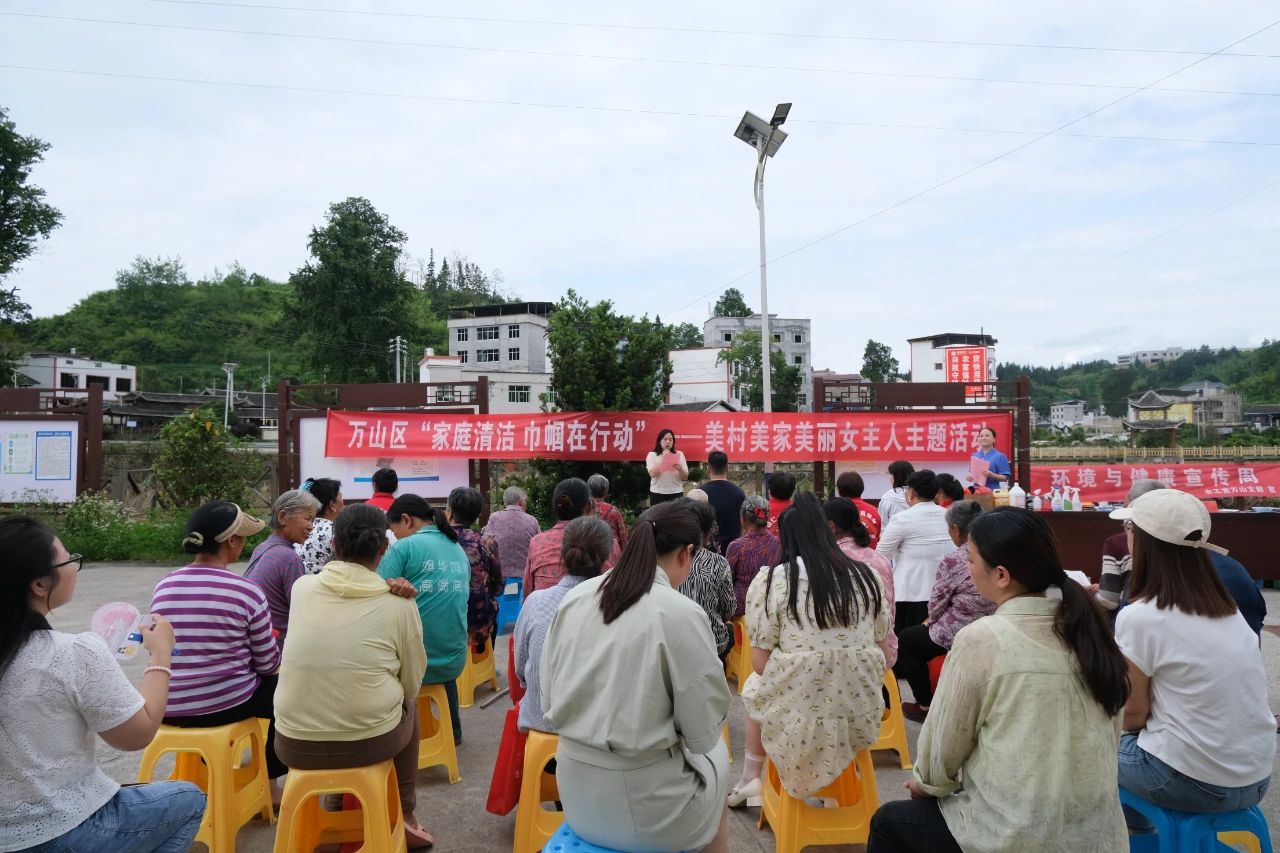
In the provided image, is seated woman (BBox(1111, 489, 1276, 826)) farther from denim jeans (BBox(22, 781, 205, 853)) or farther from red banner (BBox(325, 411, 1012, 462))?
red banner (BBox(325, 411, 1012, 462))

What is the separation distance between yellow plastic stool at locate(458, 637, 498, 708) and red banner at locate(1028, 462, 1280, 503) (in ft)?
25.7

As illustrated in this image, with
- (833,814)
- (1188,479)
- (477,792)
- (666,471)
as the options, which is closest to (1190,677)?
(833,814)

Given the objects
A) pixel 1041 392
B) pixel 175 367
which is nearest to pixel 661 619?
pixel 175 367

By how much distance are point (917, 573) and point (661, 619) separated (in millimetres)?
3181

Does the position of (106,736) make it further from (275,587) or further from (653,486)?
(653,486)

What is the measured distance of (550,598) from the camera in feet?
10.7

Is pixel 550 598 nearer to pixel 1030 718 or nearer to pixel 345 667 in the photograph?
pixel 345 667

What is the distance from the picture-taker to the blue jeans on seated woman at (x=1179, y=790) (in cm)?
236

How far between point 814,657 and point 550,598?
1.10 metres

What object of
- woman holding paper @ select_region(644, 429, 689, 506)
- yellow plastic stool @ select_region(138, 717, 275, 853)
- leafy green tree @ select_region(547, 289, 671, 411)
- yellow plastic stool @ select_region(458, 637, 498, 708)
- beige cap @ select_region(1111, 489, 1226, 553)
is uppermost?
leafy green tree @ select_region(547, 289, 671, 411)

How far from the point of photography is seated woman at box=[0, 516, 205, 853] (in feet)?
6.50

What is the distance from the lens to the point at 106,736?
207 cm

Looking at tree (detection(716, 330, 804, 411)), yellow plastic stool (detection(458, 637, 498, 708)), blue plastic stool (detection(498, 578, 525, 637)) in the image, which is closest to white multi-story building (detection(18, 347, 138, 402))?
tree (detection(716, 330, 804, 411))

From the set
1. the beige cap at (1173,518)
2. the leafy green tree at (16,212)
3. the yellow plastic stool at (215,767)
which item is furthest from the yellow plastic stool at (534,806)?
the leafy green tree at (16,212)
